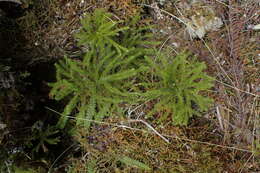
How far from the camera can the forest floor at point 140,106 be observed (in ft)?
8.60

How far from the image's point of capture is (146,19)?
3025 mm

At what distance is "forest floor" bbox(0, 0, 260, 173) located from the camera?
2621 mm

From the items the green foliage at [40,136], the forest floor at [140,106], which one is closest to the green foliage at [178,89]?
the forest floor at [140,106]

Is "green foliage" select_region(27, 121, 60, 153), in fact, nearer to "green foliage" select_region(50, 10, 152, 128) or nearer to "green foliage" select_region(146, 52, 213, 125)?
"green foliage" select_region(50, 10, 152, 128)

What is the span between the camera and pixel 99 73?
8.83 feet

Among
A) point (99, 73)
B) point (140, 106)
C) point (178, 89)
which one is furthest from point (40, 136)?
point (178, 89)

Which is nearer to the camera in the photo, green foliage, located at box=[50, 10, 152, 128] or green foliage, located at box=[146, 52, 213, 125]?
green foliage, located at box=[50, 10, 152, 128]

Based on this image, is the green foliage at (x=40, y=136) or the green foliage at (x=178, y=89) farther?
the green foliage at (x=178, y=89)

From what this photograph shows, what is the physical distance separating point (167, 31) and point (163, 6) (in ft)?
0.90

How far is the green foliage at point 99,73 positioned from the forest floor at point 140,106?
173 mm

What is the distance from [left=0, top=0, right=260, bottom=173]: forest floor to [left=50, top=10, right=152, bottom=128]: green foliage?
0.17 meters

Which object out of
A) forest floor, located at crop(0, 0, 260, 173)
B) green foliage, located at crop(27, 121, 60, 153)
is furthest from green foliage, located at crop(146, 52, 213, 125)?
green foliage, located at crop(27, 121, 60, 153)

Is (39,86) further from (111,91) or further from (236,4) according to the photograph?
(236,4)

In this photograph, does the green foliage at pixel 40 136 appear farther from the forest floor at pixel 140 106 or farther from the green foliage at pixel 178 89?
the green foliage at pixel 178 89
